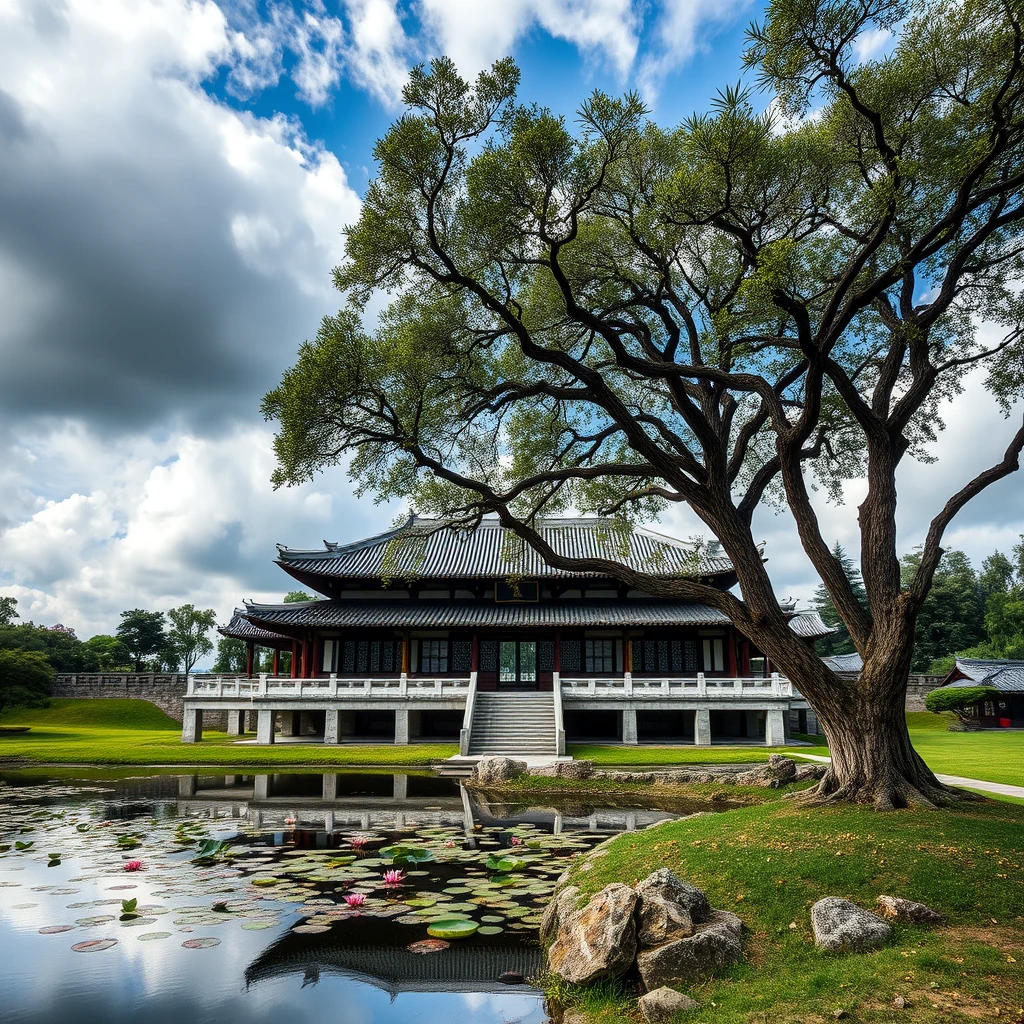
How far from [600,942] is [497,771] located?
438 inches

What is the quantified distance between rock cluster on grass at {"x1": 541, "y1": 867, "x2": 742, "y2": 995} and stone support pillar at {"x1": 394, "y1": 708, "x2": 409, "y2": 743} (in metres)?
17.6

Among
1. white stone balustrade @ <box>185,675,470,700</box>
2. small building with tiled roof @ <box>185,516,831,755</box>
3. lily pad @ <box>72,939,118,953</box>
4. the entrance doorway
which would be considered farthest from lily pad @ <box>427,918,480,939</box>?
the entrance doorway

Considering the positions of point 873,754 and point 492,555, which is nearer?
point 873,754

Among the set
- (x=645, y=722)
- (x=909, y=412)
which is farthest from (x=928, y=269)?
(x=645, y=722)

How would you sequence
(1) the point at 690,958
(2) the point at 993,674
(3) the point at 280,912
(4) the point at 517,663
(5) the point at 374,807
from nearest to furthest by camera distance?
(1) the point at 690,958 → (3) the point at 280,912 → (5) the point at 374,807 → (4) the point at 517,663 → (2) the point at 993,674

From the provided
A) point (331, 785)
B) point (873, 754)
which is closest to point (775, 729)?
point (331, 785)

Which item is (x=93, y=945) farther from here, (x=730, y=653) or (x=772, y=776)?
(x=730, y=653)

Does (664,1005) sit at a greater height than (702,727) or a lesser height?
greater

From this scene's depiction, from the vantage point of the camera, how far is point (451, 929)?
587cm

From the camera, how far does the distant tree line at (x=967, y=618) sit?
50.0m

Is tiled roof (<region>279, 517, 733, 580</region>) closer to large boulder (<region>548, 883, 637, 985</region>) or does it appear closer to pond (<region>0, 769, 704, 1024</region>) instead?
pond (<region>0, 769, 704, 1024</region>)

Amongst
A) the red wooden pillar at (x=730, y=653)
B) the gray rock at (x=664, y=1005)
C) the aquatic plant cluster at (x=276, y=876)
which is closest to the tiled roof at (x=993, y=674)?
the red wooden pillar at (x=730, y=653)

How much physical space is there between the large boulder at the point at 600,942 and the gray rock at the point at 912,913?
184 centimetres

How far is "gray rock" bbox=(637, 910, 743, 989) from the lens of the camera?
4.60 metres
